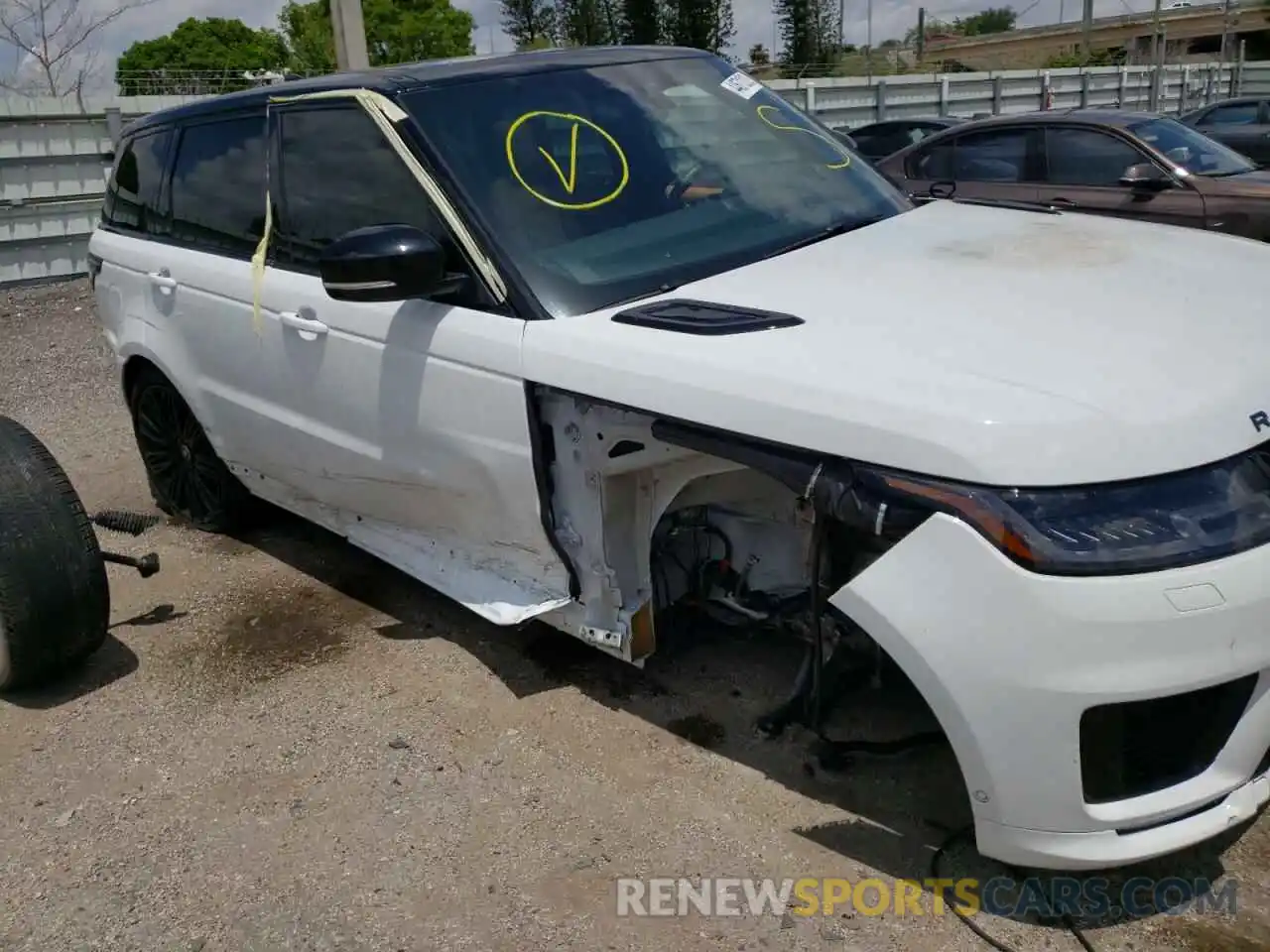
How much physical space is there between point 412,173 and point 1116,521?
2.09 m

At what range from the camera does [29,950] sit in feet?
8.51

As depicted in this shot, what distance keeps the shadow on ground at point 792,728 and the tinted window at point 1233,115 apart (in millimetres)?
13670

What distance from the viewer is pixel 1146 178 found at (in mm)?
7754

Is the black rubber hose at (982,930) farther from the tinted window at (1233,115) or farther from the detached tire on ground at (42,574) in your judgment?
the tinted window at (1233,115)

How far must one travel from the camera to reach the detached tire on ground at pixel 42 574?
3.45 meters

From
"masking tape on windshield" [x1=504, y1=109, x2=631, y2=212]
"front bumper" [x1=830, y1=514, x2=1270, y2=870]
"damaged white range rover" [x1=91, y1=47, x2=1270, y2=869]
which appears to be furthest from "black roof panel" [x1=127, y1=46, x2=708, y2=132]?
"front bumper" [x1=830, y1=514, x2=1270, y2=870]

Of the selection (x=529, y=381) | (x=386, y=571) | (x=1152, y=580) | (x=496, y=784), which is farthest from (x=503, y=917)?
(x=386, y=571)

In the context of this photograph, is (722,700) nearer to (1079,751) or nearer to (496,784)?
(496,784)

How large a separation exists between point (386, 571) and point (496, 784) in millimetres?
1640

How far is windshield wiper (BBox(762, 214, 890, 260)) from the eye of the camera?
3.22 meters

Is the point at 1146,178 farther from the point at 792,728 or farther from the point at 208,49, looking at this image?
the point at 208,49

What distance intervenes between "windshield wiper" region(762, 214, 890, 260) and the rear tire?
2.53 m

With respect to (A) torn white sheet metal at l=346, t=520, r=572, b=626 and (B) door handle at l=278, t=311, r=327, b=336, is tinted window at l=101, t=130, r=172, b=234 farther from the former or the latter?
(A) torn white sheet metal at l=346, t=520, r=572, b=626

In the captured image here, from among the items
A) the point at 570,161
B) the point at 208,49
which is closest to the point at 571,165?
the point at 570,161
